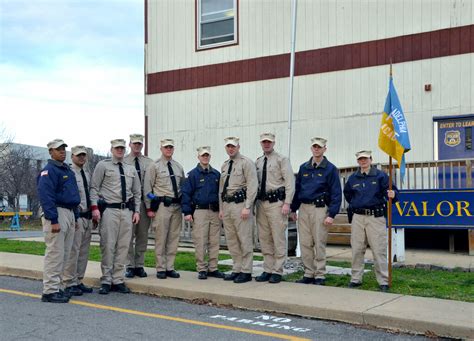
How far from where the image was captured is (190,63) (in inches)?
666

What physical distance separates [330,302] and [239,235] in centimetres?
198

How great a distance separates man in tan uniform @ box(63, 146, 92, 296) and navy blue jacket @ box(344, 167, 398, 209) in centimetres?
382

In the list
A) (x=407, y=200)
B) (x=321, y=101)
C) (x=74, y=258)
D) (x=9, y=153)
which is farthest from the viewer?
(x=9, y=153)

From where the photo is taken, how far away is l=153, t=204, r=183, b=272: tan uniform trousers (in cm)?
909

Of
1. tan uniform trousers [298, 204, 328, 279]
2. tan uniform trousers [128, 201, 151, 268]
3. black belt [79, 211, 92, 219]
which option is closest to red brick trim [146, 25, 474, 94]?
tan uniform trousers [298, 204, 328, 279]

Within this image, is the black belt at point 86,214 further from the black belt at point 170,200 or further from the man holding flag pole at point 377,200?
the man holding flag pole at point 377,200

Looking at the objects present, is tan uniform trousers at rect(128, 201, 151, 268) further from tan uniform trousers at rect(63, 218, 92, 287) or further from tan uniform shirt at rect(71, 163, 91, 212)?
tan uniform shirt at rect(71, 163, 91, 212)

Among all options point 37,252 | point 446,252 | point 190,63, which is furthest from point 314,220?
point 190,63

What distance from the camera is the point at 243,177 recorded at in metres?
8.74

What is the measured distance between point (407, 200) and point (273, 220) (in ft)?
14.1

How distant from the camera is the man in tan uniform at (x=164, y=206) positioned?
9094mm

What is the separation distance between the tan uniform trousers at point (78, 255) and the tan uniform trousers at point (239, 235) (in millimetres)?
2050

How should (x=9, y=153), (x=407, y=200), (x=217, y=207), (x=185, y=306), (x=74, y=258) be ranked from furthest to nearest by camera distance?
1. (x=9, y=153)
2. (x=407, y=200)
3. (x=217, y=207)
4. (x=74, y=258)
5. (x=185, y=306)

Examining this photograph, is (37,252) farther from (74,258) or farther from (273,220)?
(273,220)
